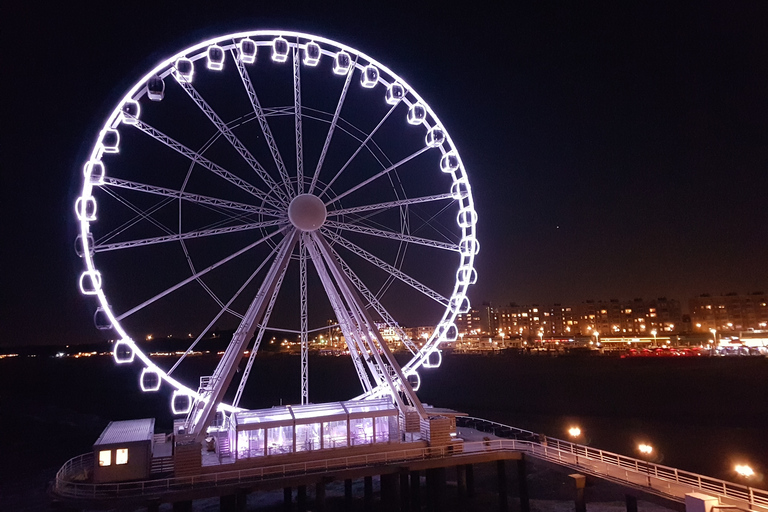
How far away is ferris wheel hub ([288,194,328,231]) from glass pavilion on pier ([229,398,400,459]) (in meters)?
7.95

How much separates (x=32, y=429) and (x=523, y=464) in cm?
6308

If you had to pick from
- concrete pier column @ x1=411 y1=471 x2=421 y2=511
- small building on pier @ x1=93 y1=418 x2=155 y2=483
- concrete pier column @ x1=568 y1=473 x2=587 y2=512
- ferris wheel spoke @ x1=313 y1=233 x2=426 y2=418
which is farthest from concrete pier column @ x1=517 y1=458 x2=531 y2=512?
small building on pier @ x1=93 y1=418 x2=155 y2=483

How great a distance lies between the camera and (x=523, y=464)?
23859mm

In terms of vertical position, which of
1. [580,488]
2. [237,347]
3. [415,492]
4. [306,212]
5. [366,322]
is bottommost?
[415,492]

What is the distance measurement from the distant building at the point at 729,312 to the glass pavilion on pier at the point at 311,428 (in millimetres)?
173189

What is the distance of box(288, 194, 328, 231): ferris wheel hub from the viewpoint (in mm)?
23484

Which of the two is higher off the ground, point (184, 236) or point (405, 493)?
point (184, 236)

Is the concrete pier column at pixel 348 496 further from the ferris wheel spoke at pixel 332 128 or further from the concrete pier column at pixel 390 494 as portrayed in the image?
the ferris wheel spoke at pixel 332 128

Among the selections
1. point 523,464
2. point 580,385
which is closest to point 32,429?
point 523,464

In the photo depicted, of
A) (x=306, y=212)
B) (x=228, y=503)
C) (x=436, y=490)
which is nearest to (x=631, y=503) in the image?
(x=436, y=490)

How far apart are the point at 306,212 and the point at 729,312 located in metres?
185

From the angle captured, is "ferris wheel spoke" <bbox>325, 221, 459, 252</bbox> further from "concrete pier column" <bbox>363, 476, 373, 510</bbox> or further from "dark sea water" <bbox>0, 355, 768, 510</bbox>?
"dark sea water" <bbox>0, 355, 768, 510</bbox>

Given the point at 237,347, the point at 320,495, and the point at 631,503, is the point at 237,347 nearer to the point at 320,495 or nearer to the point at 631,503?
the point at 320,495

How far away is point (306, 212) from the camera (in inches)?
929
